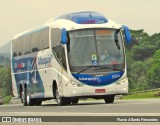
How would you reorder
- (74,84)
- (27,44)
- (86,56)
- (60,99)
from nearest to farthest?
(74,84), (86,56), (60,99), (27,44)

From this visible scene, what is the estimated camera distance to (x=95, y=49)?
91.6ft

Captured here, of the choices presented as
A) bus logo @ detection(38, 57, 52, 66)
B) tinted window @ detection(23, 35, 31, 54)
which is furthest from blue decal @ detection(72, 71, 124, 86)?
tinted window @ detection(23, 35, 31, 54)

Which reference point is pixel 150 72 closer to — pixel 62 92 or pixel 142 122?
pixel 62 92

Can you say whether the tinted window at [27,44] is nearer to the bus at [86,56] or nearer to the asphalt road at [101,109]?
the bus at [86,56]

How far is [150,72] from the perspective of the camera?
11331 cm

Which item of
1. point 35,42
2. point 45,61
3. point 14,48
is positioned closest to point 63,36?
point 45,61

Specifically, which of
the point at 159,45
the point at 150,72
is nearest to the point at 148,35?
the point at 159,45

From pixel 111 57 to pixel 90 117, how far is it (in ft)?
47.2

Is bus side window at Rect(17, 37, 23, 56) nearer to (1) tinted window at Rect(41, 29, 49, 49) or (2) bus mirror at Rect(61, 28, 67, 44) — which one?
(1) tinted window at Rect(41, 29, 49, 49)

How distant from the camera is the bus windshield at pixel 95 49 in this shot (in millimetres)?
27734

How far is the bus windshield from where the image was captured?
2773 cm

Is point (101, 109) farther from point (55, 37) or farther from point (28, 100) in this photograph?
point (28, 100)

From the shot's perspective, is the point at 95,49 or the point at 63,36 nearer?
the point at 63,36

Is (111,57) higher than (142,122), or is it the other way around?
(111,57)
